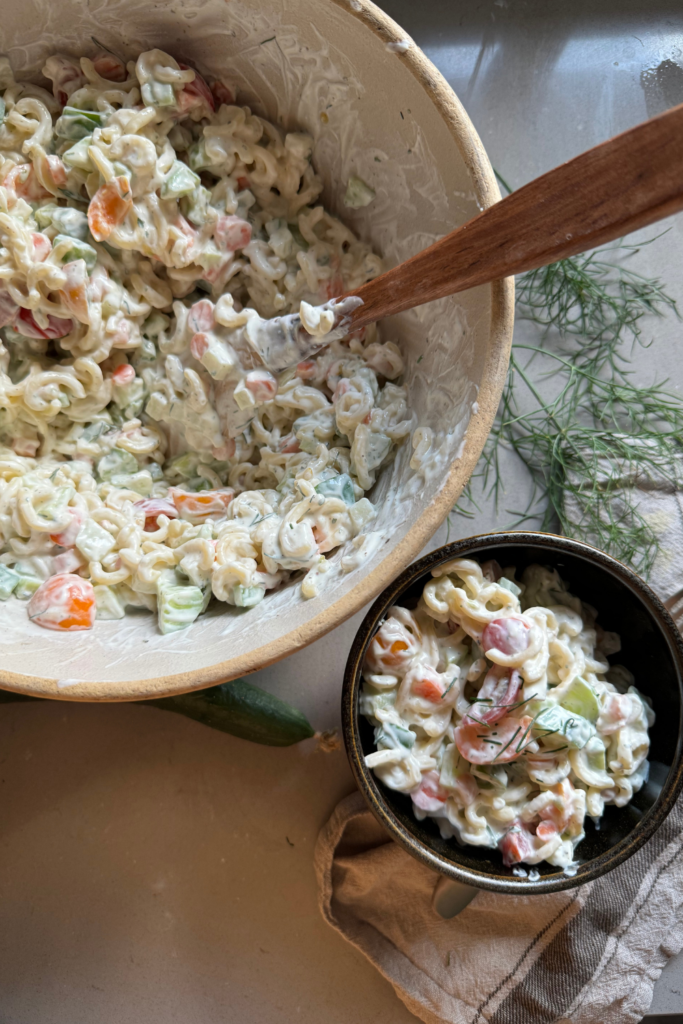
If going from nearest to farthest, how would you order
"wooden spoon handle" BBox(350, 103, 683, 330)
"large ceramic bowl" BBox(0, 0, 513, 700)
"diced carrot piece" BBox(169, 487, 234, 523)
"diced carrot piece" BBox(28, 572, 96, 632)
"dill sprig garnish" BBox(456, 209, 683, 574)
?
"wooden spoon handle" BBox(350, 103, 683, 330) < "large ceramic bowl" BBox(0, 0, 513, 700) < "diced carrot piece" BBox(28, 572, 96, 632) < "diced carrot piece" BBox(169, 487, 234, 523) < "dill sprig garnish" BBox(456, 209, 683, 574)

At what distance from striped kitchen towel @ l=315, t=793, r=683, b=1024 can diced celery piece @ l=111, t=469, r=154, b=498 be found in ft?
2.03

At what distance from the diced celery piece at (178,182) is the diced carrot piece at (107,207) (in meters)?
0.05

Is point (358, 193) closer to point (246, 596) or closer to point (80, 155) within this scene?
point (80, 155)

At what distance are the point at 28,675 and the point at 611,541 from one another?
37.0 inches

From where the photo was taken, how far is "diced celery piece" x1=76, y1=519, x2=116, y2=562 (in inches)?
40.2

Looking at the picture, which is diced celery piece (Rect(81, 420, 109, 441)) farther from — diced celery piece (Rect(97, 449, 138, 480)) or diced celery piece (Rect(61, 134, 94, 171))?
diced celery piece (Rect(61, 134, 94, 171))

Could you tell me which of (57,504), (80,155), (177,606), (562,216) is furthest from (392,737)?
(80,155)

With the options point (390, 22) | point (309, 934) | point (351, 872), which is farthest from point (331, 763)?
point (390, 22)

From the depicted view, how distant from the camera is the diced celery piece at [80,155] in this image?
3.37ft

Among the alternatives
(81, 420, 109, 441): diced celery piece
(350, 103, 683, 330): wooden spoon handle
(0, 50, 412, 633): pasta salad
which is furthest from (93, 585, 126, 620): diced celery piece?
(350, 103, 683, 330): wooden spoon handle

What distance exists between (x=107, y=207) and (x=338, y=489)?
20.1 inches

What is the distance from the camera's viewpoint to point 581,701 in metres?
1.05

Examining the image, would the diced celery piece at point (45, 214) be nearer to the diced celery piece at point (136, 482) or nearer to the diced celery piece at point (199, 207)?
the diced celery piece at point (199, 207)

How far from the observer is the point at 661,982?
1.22 metres
